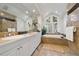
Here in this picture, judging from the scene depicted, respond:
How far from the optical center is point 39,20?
8.11ft

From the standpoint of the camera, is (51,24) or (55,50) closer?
(51,24)

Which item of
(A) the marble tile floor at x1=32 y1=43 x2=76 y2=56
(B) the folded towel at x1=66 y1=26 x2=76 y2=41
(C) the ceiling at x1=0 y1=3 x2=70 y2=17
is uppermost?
(C) the ceiling at x1=0 y1=3 x2=70 y2=17

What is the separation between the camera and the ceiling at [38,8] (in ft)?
6.45

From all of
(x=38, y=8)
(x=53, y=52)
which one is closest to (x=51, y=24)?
(x=38, y=8)

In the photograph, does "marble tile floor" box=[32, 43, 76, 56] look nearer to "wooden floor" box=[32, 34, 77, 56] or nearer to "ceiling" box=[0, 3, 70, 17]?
"wooden floor" box=[32, 34, 77, 56]

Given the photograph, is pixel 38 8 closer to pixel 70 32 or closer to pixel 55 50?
pixel 70 32

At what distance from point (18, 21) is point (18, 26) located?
97mm

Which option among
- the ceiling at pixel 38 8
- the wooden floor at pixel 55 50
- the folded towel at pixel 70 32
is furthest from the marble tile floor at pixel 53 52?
the ceiling at pixel 38 8

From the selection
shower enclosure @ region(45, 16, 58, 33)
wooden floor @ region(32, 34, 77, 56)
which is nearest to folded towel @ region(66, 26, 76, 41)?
wooden floor @ region(32, 34, 77, 56)

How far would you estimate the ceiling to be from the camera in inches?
77.4

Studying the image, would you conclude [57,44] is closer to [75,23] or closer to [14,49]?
[75,23]

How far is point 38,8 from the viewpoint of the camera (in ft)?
7.53

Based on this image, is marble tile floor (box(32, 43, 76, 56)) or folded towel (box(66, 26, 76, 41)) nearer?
marble tile floor (box(32, 43, 76, 56))

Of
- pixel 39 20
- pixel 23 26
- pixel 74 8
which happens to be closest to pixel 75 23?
pixel 74 8
